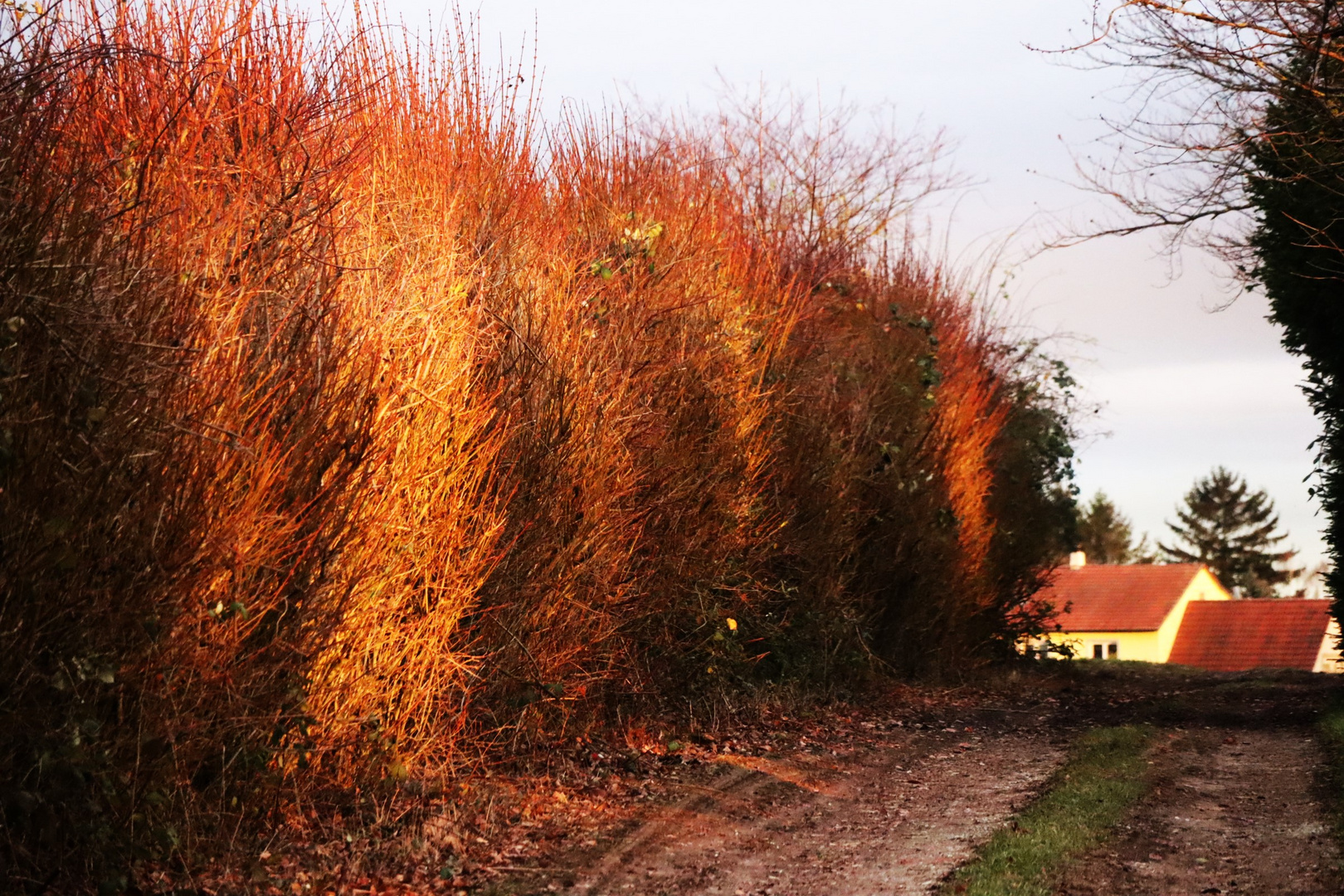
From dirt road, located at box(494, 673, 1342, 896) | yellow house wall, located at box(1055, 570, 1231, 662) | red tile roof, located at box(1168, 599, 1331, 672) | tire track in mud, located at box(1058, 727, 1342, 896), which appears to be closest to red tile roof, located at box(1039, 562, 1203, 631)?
yellow house wall, located at box(1055, 570, 1231, 662)

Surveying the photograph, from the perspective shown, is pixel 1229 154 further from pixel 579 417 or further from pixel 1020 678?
pixel 1020 678

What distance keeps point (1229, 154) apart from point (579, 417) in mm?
6272

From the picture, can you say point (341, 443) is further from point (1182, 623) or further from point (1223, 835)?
point (1182, 623)

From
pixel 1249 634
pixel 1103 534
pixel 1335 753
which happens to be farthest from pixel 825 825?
pixel 1103 534

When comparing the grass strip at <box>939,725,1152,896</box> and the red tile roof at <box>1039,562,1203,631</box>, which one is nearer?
the grass strip at <box>939,725,1152,896</box>

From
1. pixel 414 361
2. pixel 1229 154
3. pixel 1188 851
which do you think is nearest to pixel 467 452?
pixel 414 361

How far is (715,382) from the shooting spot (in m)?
11.9

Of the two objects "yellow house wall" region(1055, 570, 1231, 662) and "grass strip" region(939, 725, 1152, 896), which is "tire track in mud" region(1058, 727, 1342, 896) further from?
"yellow house wall" region(1055, 570, 1231, 662)

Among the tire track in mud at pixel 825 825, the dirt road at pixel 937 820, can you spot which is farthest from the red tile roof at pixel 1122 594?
the tire track in mud at pixel 825 825

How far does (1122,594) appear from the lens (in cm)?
5709

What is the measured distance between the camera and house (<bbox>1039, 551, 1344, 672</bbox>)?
171ft

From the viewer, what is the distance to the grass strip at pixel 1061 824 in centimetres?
684

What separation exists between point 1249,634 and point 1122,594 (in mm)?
5610

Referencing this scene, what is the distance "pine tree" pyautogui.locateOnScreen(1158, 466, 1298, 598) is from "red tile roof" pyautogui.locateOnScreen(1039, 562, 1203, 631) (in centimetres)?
1760
